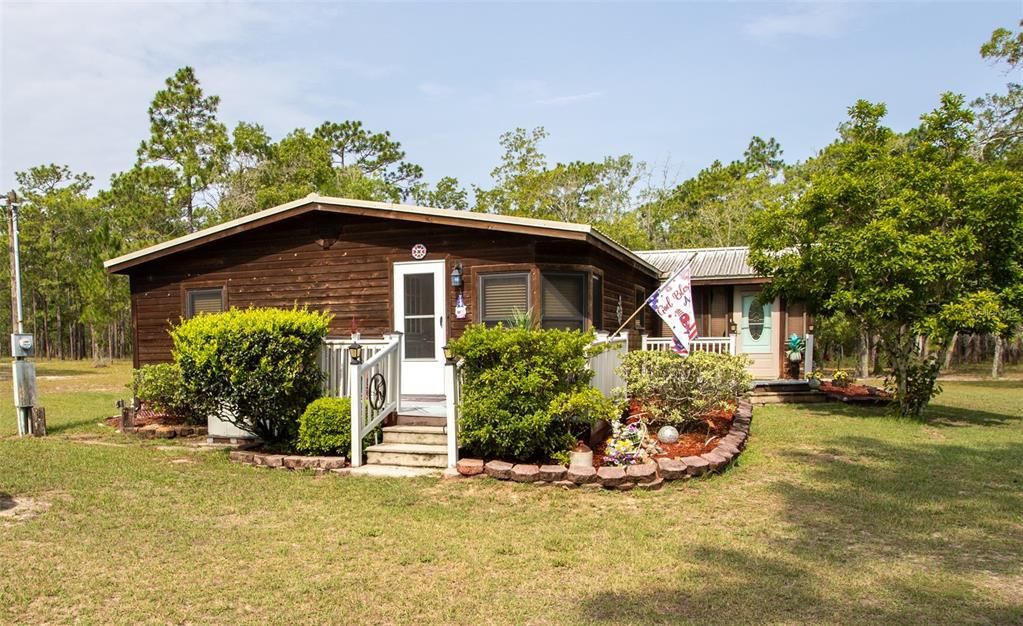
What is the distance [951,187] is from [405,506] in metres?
10.4

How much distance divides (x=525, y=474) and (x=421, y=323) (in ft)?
12.4

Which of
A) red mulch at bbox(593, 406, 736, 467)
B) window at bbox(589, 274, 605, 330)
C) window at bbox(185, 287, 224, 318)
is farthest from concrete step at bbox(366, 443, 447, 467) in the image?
window at bbox(185, 287, 224, 318)

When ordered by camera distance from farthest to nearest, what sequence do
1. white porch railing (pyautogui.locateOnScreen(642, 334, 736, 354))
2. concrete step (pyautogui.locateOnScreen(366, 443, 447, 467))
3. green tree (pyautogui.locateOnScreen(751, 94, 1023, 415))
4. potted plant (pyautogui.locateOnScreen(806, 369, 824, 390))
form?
1. potted plant (pyautogui.locateOnScreen(806, 369, 824, 390))
2. white porch railing (pyautogui.locateOnScreen(642, 334, 736, 354))
3. green tree (pyautogui.locateOnScreen(751, 94, 1023, 415))
4. concrete step (pyautogui.locateOnScreen(366, 443, 447, 467))

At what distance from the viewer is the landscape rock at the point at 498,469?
700cm

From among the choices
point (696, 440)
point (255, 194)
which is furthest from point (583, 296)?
point (255, 194)

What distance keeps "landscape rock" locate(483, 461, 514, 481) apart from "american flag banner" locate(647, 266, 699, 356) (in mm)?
2970

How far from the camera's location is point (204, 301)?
11453mm

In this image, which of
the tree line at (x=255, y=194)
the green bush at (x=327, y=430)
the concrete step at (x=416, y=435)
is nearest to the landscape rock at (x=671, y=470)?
the concrete step at (x=416, y=435)

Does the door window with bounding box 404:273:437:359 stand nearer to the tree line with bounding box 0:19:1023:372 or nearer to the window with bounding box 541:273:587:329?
the window with bounding box 541:273:587:329

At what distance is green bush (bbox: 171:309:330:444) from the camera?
7.89m

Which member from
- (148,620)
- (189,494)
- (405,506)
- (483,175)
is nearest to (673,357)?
(405,506)

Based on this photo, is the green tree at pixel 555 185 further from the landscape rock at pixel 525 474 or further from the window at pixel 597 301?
the landscape rock at pixel 525 474

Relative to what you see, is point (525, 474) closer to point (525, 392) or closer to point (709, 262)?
point (525, 392)

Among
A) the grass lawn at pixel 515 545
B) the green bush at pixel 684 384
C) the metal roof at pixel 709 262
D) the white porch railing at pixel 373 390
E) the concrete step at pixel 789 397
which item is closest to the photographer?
the grass lawn at pixel 515 545
